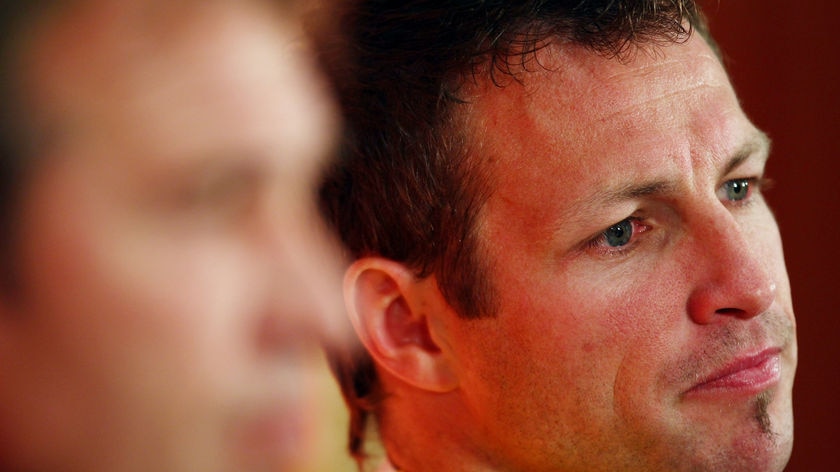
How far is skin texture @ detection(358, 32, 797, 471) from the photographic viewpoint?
1.16 metres

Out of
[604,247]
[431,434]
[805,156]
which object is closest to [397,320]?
[431,434]

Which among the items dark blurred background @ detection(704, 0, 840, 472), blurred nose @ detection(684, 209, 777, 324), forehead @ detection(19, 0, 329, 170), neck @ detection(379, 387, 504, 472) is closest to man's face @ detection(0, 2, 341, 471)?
forehead @ detection(19, 0, 329, 170)

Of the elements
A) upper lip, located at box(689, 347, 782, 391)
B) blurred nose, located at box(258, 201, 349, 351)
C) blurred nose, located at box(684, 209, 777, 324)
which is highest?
blurred nose, located at box(258, 201, 349, 351)

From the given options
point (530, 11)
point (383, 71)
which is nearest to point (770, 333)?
point (530, 11)

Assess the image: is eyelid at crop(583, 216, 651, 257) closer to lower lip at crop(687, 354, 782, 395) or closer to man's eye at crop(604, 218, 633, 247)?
man's eye at crop(604, 218, 633, 247)

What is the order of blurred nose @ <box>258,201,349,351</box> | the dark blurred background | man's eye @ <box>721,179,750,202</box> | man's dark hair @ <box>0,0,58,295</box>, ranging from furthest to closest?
the dark blurred background
blurred nose @ <box>258,201,349,351</box>
man's eye @ <box>721,179,750,202</box>
man's dark hair @ <box>0,0,58,295</box>

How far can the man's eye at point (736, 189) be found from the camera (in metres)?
1.25

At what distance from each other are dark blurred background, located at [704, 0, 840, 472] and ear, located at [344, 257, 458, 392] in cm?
94

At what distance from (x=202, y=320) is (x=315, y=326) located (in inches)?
7.7

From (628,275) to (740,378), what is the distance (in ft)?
0.60

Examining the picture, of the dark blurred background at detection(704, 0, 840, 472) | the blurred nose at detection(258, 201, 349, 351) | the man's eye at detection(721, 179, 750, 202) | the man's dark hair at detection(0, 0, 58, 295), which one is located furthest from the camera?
the dark blurred background at detection(704, 0, 840, 472)

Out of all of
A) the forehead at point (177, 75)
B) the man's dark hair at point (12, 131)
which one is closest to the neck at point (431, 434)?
the forehead at point (177, 75)

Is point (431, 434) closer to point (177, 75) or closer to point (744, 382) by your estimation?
Answer: point (744, 382)

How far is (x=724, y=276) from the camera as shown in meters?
1.15
